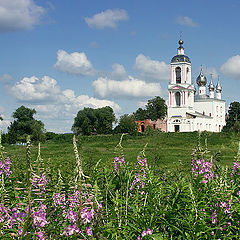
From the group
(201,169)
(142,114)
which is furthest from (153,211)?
(142,114)

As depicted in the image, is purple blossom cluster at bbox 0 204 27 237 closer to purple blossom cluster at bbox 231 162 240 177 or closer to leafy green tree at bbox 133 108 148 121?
purple blossom cluster at bbox 231 162 240 177

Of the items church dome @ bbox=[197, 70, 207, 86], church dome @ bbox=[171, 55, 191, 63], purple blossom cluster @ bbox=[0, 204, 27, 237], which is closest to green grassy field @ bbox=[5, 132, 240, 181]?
purple blossom cluster @ bbox=[0, 204, 27, 237]

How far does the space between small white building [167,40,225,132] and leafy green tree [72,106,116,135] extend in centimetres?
1222

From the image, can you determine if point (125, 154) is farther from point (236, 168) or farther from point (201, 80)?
point (201, 80)

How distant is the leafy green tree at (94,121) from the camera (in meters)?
77.6

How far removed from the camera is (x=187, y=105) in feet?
256

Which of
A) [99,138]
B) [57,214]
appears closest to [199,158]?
[57,214]

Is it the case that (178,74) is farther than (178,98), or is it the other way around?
(178,74)

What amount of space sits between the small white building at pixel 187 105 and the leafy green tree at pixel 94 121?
12.2 meters

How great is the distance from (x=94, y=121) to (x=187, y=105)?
63.4 ft

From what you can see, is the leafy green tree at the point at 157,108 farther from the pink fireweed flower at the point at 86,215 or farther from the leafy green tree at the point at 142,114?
the pink fireweed flower at the point at 86,215

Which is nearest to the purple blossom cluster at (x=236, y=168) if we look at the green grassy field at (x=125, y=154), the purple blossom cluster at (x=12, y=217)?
the green grassy field at (x=125, y=154)

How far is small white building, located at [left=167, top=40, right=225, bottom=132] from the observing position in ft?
250

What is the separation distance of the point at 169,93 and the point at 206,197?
250 feet
